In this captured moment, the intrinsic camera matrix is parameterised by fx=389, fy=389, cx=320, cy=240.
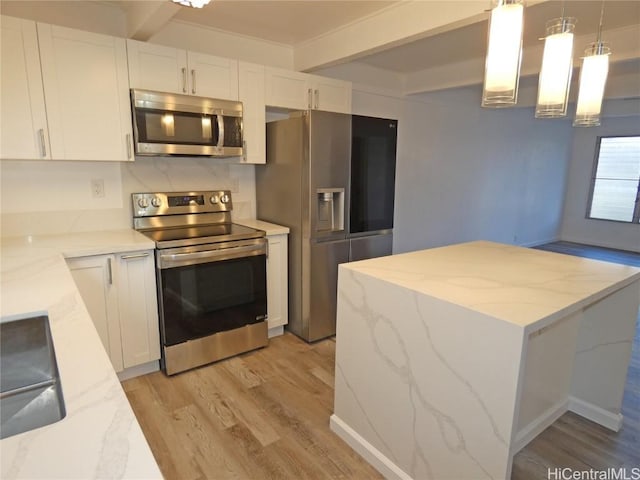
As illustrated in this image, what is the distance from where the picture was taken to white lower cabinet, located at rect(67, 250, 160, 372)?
2242mm

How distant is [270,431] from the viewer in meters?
2.09

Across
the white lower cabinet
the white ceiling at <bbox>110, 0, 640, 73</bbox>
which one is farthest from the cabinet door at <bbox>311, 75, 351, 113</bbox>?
the white lower cabinet

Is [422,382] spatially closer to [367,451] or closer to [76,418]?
[367,451]

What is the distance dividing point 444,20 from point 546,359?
1.88 metres

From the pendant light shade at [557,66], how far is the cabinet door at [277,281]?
197 cm

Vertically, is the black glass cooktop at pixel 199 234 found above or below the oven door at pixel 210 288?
above

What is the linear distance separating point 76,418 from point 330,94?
314cm

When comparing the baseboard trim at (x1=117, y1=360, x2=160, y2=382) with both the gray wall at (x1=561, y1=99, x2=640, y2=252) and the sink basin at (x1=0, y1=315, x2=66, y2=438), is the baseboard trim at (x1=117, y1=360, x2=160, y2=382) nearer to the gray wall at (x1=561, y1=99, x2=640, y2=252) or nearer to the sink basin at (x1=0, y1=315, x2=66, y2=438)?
the sink basin at (x1=0, y1=315, x2=66, y2=438)

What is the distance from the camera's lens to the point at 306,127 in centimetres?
282

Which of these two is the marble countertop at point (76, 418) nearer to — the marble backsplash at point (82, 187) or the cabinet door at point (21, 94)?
the cabinet door at point (21, 94)

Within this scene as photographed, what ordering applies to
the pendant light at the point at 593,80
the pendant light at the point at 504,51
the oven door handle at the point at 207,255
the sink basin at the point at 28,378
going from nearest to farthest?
the sink basin at the point at 28,378 → the pendant light at the point at 504,51 → the pendant light at the point at 593,80 → the oven door handle at the point at 207,255

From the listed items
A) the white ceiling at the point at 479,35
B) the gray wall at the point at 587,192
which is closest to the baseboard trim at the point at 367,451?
the white ceiling at the point at 479,35

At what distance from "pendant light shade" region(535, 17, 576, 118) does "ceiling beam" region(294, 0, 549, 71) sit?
1.56 ft

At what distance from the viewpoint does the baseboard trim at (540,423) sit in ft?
6.24
